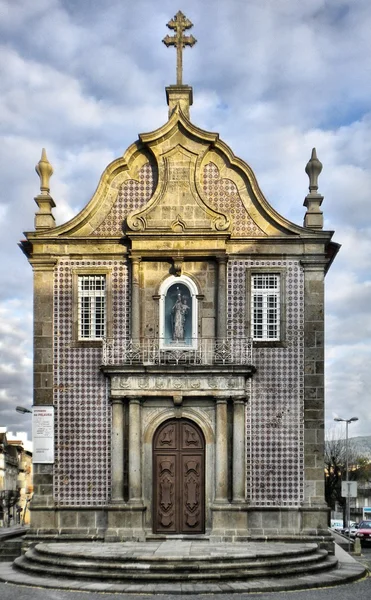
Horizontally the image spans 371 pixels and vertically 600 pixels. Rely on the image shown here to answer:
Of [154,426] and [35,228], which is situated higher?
[35,228]

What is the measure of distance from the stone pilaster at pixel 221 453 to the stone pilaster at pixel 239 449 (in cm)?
22

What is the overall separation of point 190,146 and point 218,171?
0.97 meters

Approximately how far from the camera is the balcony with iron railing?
851 inches

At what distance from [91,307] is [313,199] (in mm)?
6304

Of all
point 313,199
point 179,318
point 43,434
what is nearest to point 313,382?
point 179,318

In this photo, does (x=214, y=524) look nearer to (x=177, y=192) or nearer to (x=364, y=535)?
(x=177, y=192)

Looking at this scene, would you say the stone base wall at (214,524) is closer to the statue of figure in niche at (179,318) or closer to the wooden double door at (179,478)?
the wooden double door at (179,478)

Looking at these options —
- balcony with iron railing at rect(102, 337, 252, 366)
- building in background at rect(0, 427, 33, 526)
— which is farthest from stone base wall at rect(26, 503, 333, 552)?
building in background at rect(0, 427, 33, 526)

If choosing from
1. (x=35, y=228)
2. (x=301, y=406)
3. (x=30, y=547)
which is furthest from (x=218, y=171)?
(x=30, y=547)

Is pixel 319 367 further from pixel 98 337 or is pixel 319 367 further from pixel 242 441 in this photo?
pixel 98 337

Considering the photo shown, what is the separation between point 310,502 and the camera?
21312 millimetres

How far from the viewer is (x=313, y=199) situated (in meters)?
22.3

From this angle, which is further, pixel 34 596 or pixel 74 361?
pixel 74 361

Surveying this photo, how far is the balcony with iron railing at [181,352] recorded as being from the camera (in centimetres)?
2162
